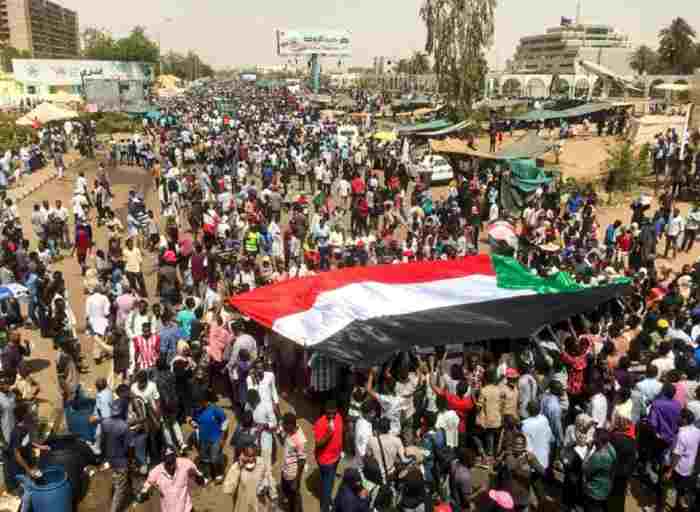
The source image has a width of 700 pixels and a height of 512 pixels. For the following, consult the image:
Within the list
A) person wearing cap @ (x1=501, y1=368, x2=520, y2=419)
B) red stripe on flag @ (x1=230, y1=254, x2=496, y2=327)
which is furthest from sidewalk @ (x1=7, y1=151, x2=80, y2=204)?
person wearing cap @ (x1=501, y1=368, x2=520, y2=419)

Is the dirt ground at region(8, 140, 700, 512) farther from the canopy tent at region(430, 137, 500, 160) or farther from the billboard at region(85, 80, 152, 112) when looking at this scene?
the billboard at region(85, 80, 152, 112)

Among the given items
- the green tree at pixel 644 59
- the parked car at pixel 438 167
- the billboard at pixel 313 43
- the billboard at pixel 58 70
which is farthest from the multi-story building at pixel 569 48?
the parked car at pixel 438 167

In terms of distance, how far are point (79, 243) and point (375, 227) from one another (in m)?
7.85

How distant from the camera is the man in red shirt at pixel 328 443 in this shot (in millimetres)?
6008

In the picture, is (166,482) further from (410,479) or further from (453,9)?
(453,9)

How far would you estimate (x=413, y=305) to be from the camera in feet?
29.5

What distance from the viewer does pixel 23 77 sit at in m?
58.8

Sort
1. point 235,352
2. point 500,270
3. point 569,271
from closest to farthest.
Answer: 1. point 235,352
2. point 500,270
3. point 569,271

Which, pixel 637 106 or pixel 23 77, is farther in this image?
pixel 23 77

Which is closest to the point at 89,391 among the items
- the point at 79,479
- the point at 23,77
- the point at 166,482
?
the point at 79,479

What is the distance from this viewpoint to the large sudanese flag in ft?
25.7

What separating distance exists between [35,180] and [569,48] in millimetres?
146364

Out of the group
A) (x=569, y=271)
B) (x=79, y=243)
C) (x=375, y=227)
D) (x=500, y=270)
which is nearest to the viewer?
(x=500, y=270)

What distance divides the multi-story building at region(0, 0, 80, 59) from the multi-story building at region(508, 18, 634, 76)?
370ft
